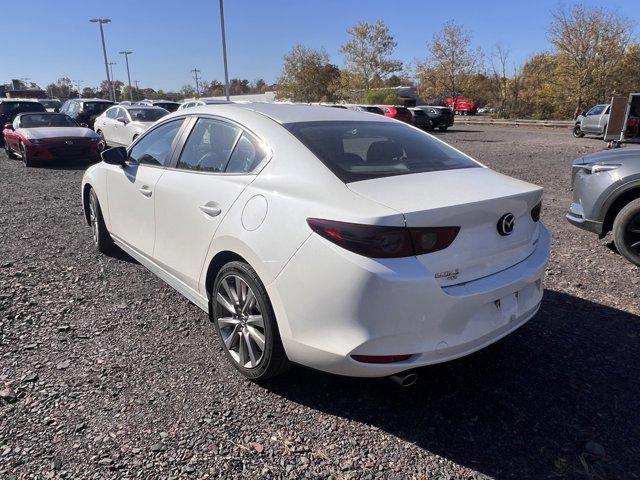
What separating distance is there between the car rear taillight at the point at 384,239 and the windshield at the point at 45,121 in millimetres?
13161

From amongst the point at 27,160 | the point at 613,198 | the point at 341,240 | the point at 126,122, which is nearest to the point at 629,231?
the point at 613,198

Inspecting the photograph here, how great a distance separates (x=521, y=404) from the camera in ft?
8.84

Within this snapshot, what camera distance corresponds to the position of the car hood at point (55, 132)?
11.9 meters

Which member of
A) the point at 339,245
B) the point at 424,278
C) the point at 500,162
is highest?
the point at 339,245

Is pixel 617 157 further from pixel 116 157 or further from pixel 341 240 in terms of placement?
pixel 116 157

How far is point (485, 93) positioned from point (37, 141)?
4993 centimetres

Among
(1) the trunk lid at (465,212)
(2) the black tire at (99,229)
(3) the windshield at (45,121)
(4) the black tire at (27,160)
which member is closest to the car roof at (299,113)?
(1) the trunk lid at (465,212)

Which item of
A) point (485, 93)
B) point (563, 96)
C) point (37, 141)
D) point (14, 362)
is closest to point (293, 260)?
point (14, 362)

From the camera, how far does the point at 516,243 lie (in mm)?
2617

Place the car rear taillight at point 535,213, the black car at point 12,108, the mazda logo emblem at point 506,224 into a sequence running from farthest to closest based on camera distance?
the black car at point 12,108
the car rear taillight at point 535,213
the mazda logo emblem at point 506,224

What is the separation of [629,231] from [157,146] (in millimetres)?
4598

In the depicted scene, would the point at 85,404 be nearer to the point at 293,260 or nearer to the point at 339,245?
the point at 293,260

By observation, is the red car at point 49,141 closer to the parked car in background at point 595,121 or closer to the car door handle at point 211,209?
the car door handle at point 211,209

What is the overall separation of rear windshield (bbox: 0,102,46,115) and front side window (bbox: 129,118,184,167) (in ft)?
50.9
